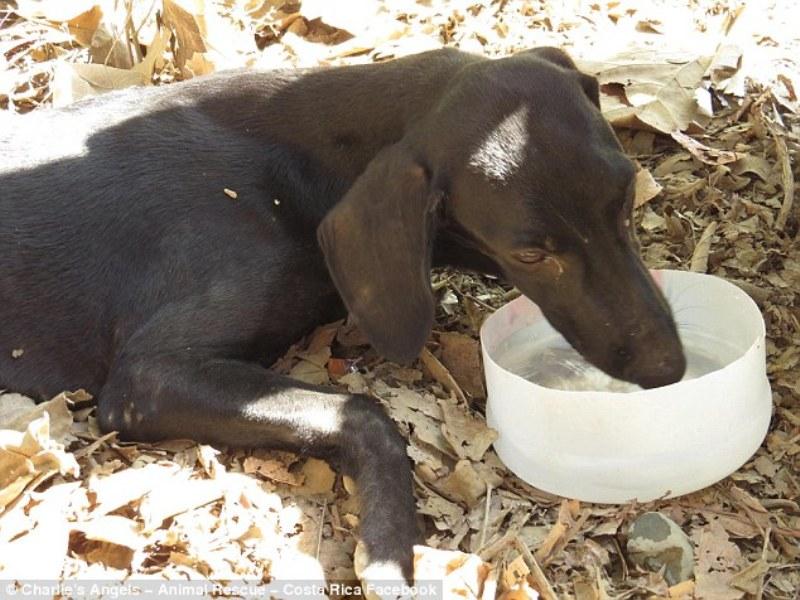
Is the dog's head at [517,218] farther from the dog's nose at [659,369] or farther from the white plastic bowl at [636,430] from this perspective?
the white plastic bowl at [636,430]

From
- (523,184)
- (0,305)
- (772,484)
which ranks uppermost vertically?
(523,184)

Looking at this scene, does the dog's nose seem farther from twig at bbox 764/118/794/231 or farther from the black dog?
twig at bbox 764/118/794/231

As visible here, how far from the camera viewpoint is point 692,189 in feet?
12.9

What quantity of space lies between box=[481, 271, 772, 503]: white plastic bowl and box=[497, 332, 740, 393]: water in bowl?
0.69ft

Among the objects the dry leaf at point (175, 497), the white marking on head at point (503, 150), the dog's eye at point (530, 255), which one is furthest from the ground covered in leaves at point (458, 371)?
the white marking on head at point (503, 150)

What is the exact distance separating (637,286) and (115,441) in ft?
4.75

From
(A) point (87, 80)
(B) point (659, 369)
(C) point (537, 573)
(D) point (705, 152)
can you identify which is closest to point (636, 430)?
(B) point (659, 369)

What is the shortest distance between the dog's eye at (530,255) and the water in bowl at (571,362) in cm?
39

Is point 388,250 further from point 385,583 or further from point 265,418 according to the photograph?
point 385,583

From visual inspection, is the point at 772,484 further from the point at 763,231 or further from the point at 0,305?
the point at 0,305

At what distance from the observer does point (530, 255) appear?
9.61 ft

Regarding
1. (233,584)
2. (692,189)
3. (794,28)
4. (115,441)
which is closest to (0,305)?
(115,441)

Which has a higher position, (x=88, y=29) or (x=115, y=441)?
(x=88, y=29)

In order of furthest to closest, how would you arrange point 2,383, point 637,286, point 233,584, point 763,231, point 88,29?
point 88,29
point 763,231
point 2,383
point 637,286
point 233,584
